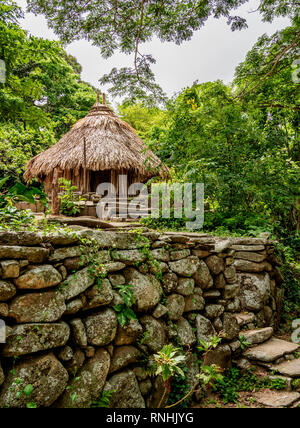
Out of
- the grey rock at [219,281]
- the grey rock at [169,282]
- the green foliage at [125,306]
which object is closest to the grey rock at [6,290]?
the green foliage at [125,306]

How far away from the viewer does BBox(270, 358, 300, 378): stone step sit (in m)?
3.25

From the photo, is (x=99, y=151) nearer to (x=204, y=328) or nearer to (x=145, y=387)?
(x=204, y=328)

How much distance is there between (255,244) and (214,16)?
3967mm

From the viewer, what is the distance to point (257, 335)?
3.96 meters

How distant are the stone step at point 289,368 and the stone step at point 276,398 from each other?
27 cm

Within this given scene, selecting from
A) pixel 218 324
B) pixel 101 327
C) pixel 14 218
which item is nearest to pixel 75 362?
pixel 101 327

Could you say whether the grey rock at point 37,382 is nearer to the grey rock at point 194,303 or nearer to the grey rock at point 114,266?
the grey rock at point 114,266

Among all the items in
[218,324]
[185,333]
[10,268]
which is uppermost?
[10,268]

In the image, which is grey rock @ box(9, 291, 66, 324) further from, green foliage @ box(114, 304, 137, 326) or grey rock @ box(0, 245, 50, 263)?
green foliage @ box(114, 304, 137, 326)

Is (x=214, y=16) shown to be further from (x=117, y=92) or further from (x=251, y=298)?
(x=251, y=298)

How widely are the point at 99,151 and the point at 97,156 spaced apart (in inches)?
10.7

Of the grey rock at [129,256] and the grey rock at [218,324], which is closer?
the grey rock at [129,256]

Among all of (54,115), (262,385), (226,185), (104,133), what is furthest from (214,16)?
(54,115)

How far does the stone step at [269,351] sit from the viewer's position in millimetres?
3537
